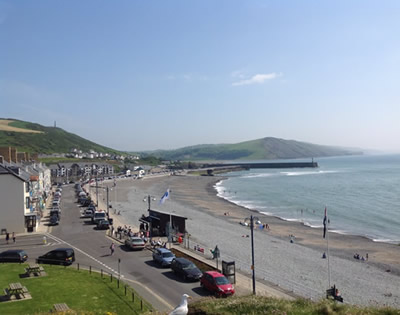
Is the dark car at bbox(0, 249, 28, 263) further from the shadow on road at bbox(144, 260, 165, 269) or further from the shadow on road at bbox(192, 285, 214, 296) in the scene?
the shadow on road at bbox(192, 285, 214, 296)

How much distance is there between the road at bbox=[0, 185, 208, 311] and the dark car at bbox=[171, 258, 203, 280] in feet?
1.20

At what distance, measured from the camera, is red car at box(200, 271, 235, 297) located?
1848cm

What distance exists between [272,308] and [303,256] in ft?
82.9

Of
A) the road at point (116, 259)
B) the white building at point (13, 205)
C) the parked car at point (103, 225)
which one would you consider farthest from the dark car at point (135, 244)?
the white building at point (13, 205)

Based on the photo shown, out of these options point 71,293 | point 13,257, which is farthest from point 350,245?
point 13,257

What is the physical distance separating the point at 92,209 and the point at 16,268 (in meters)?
25.9

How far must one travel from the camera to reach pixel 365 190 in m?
90.3

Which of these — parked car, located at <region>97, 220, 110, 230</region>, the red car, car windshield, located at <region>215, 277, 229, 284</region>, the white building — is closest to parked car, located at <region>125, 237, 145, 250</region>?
parked car, located at <region>97, 220, 110, 230</region>

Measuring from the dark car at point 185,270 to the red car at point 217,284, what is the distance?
1177 mm

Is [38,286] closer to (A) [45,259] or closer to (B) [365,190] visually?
(A) [45,259]

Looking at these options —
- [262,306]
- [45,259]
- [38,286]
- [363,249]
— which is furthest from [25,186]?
[363,249]

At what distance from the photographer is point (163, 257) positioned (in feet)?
79.5

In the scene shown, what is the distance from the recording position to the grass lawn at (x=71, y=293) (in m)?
15.6

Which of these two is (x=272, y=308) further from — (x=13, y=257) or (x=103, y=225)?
(x=103, y=225)
